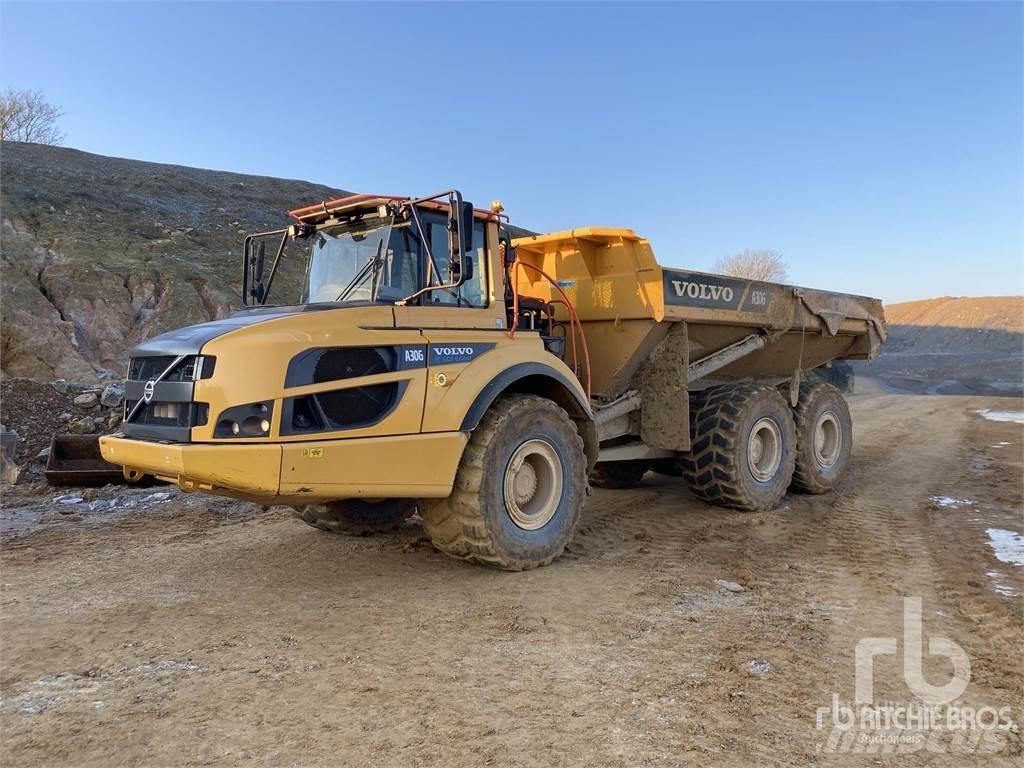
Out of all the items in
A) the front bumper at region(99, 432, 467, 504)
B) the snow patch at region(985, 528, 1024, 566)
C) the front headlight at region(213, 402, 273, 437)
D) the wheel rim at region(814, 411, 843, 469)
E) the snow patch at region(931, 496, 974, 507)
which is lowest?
the snow patch at region(931, 496, 974, 507)

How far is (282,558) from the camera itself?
5270 millimetres

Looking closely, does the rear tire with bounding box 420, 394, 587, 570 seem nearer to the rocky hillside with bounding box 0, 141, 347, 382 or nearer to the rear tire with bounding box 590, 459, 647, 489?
the rear tire with bounding box 590, 459, 647, 489

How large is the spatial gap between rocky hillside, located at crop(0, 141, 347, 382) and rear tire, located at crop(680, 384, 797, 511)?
12.0 m

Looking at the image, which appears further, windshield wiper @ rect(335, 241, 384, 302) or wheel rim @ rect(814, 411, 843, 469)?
wheel rim @ rect(814, 411, 843, 469)

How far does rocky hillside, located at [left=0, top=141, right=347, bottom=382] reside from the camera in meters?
15.3

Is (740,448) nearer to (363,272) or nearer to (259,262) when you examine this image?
(363,272)

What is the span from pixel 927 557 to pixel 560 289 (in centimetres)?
355

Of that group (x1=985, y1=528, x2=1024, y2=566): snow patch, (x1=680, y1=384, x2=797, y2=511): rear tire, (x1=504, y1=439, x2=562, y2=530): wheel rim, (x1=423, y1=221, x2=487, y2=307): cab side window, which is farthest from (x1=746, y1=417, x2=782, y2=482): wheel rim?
(x1=423, y1=221, x2=487, y2=307): cab side window

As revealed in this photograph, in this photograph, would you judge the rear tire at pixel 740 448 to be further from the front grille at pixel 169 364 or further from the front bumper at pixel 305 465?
the front grille at pixel 169 364

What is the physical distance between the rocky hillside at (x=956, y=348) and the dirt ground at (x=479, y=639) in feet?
93.0

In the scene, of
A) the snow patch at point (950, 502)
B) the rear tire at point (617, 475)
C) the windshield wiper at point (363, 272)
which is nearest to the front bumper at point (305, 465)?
the windshield wiper at point (363, 272)

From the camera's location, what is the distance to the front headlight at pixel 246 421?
3.79 meters

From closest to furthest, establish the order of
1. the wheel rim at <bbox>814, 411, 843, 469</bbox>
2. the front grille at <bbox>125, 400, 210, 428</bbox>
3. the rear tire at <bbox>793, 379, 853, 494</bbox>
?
the front grille at <bbox>125, 400, 210, 428</bbox>
the rear tire at <bbox>793, 379, 853, 494</bbox>
the wheel rim at <bbox>814, 411, 843, 469</bbox>

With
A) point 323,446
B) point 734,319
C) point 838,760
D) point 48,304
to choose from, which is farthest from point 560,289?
point 48,304
